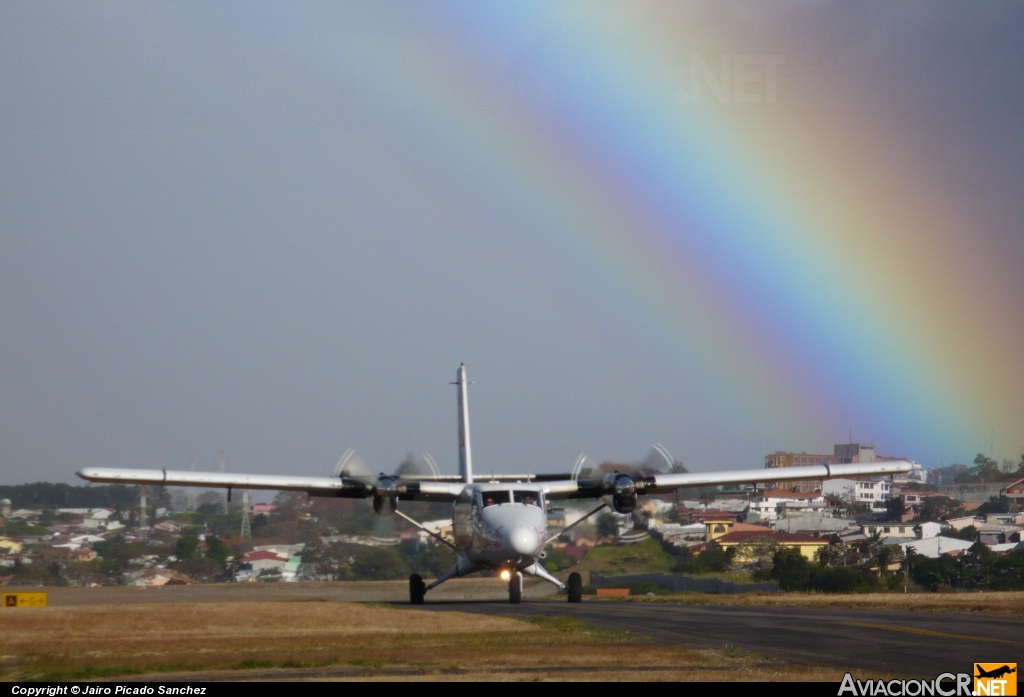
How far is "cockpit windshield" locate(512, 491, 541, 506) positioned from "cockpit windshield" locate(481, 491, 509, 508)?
0.78ft

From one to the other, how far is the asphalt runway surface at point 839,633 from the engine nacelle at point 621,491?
621 cm

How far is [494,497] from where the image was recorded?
87.1 feet

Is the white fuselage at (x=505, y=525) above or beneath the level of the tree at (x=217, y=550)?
above

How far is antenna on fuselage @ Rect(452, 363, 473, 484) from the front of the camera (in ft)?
112

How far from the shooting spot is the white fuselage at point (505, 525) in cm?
2527

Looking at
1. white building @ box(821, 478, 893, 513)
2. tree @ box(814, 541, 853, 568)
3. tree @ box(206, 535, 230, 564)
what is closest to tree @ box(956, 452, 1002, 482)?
white building @ box(821, 478, 893, 513)

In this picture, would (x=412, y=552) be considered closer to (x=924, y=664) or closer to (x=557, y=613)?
(x=557, y=613)

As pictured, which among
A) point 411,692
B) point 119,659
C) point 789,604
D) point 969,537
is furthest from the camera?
point 969,537

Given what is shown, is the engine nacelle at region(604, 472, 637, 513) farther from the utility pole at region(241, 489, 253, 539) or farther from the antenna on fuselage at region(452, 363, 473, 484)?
the utility pole at region(241, 489, 253, 539)

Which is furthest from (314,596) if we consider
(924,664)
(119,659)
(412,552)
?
(924,664)

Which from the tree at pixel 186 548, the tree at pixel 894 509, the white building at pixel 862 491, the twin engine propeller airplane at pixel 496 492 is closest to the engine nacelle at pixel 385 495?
the twin engine propeller airplane at pixel 496 492

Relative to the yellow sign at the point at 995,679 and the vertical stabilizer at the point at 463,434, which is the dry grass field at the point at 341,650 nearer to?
the yellow sign at the point at 995,679

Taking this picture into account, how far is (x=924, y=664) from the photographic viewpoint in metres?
12.1

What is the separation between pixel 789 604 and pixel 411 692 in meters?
19.1
